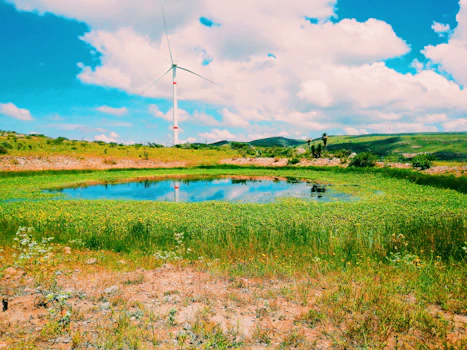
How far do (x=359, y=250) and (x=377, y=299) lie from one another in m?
3.58

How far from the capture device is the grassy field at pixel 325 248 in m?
4.59

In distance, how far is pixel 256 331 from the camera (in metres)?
4.44

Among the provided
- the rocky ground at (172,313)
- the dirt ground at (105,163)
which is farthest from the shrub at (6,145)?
the rocky ground at (172,313)

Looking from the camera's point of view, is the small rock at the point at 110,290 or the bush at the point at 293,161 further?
the bush at the point at 293,161

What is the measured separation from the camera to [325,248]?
8664 millimetres

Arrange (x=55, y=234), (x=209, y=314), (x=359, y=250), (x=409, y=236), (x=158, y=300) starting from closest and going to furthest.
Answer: (x=209, y=314)
(x=158, y=300)
(x=359, y=250)
(x=409, y=236)
(x=55, y=234)

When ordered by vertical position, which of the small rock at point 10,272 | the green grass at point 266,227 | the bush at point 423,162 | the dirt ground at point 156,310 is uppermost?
the bush at point 423,162

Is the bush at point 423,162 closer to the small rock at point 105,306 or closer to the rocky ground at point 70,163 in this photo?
the rocky ground at point 70,163

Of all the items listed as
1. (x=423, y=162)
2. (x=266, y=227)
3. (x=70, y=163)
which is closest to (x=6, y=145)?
(x=70, y=163)

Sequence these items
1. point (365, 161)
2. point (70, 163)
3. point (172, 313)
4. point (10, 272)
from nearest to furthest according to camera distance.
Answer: point (172, 313)
point (10, 272)
point (365, 161)
point (70, 163)

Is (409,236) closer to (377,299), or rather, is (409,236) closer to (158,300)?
(377,299)

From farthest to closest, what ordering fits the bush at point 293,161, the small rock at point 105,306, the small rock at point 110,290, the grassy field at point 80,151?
1. the bush at point 293,161
2. the grassy field at point 80,151
3. the small rock at point 110,290
4. the small rock at point 105,306

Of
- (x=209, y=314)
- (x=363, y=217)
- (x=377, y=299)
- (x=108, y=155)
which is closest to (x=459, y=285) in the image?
(x=377, y=299)

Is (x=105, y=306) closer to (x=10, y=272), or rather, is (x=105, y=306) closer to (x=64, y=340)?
(x=64, y=340)
